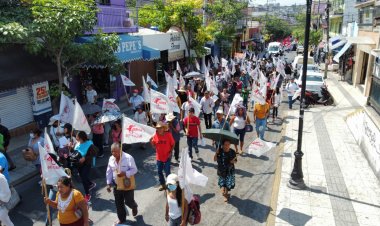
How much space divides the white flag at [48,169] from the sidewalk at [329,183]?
4.35m

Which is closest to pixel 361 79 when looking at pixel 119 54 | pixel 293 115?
pixel 293 115

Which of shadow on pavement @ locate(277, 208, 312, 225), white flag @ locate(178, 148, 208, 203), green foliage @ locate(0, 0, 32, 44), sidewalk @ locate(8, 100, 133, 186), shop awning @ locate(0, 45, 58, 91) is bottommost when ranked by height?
sidewalk @ locate(8, 100, 133, 186)

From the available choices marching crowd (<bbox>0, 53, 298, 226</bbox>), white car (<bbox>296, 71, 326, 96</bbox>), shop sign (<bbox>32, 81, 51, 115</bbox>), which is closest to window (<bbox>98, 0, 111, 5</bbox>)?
shop sign (<bbox>32, 81, 51, 115</bbox>)

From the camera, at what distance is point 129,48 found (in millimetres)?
17797

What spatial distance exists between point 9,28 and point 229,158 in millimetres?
7266

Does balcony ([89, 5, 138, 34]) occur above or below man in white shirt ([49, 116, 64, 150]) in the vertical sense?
above

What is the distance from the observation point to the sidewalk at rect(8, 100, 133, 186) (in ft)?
30.5

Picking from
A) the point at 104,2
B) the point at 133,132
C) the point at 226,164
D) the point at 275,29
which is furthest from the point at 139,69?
the point at 275,29

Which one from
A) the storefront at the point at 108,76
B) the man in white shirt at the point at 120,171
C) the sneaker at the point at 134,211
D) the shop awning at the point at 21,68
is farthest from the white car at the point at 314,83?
the man in white shirt at the point at 120,171

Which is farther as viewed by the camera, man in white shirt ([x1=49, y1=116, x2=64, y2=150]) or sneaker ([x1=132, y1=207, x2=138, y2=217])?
man in white shirt ([x1=49, y1=116, x2=64, y2=150])

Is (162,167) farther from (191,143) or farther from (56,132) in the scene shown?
(56,132)

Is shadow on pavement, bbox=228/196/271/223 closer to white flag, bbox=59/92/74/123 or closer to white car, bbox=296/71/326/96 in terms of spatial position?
white flag, bbox=59/92/74/123

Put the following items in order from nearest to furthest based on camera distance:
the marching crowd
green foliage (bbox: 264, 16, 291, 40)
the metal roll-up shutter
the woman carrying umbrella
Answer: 1. the marching crowd
2. the woman carrying umbrella
3. the metal roll-up shutter
4. green foliage (bbox: 264, 16, 291, 40)

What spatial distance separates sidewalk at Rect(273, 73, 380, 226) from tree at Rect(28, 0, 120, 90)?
720 centimetres
